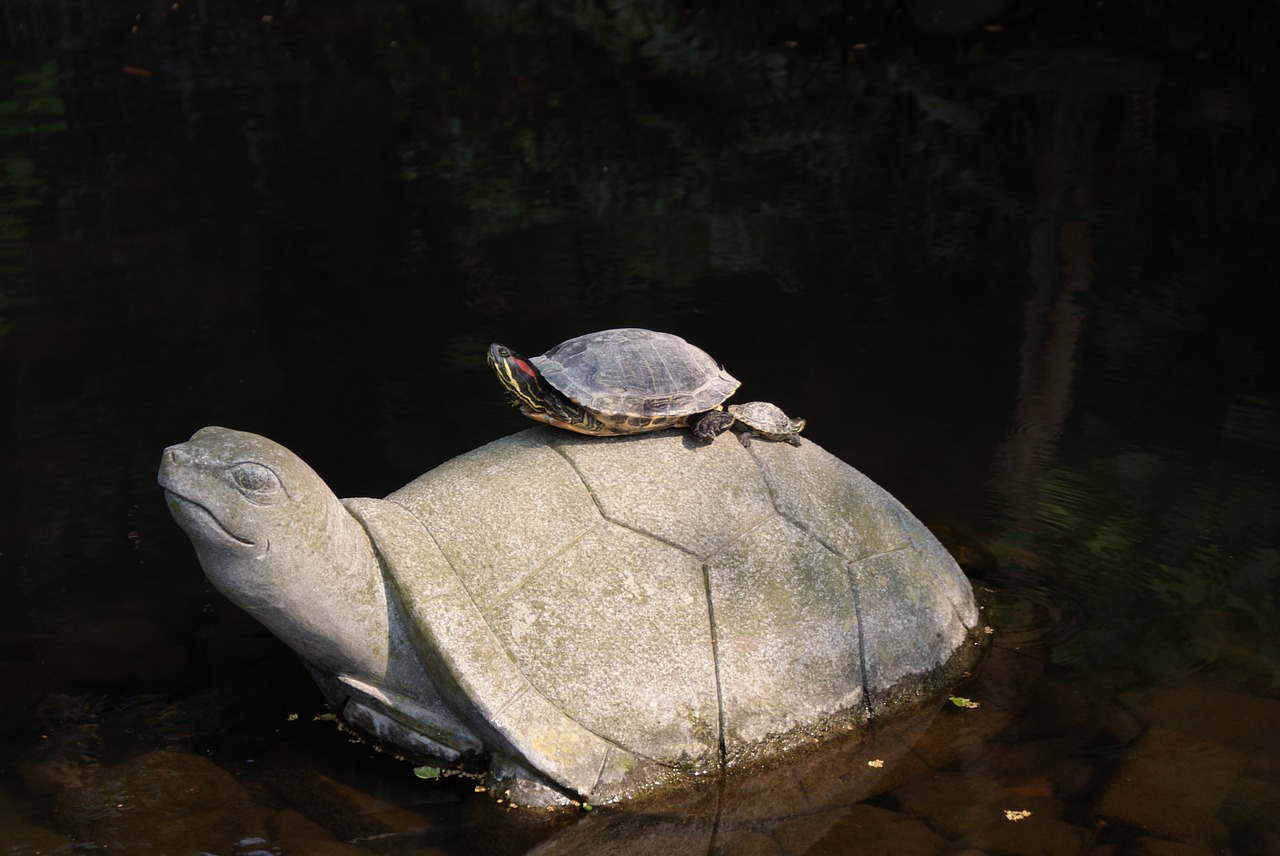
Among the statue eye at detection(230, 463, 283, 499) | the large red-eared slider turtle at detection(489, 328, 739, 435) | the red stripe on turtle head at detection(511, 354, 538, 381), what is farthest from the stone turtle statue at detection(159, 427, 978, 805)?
the red stripe on turtle head at detection(511, 354, 538, 381)

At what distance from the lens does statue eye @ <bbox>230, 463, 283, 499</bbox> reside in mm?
3822

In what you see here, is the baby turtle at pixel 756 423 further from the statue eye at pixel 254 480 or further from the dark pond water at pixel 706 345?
the statue eye at pixel 254 480

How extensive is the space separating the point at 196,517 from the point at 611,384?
145 centimetres

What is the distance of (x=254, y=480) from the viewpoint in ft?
12.5

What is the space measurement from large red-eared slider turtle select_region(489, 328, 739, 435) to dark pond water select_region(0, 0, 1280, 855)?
1.33 metres

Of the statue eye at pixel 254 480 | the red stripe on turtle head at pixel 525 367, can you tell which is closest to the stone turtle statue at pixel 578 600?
the statue eye at pixel 254 480

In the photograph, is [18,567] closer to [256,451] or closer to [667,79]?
[256,451]

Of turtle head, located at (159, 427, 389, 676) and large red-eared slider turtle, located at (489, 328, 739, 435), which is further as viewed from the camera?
large red-eared slider turtle, located at (489, 328, 739, 435)

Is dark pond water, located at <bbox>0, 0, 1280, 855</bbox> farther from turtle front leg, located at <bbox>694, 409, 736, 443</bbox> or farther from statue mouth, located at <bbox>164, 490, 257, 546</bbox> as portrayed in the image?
turtle front leg, located at <bbox>694, 409, 736, 443</bbox>

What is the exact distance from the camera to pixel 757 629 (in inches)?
166

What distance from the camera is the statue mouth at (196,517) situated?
3.78 metres

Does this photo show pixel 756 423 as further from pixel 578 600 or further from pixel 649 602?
pixel 578 600

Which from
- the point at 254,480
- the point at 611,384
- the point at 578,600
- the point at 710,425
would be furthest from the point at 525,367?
the point at 254,480

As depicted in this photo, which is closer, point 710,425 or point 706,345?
point 710,425
